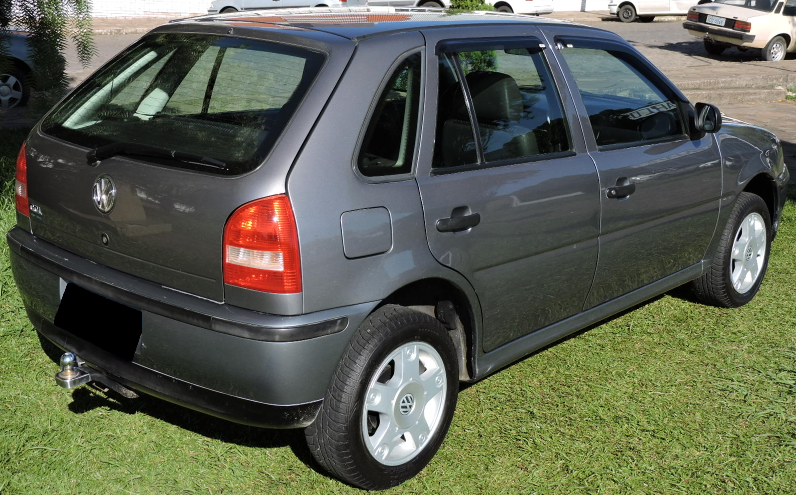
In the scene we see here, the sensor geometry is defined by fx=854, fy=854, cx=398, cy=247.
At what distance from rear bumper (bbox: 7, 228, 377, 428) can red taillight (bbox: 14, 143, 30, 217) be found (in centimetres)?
52

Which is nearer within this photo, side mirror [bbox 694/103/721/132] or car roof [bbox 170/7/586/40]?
car roof [bbox 170/7/586/40]

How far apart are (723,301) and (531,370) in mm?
1539

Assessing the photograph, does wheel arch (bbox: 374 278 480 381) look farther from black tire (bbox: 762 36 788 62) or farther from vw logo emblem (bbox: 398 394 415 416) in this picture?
black tire (bbox: 762 36 788 62)

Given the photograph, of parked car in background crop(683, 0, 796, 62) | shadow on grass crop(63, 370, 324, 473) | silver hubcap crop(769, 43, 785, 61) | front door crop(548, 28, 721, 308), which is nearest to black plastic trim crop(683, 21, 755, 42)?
parked car in background crop(683, 0, 796, 62)

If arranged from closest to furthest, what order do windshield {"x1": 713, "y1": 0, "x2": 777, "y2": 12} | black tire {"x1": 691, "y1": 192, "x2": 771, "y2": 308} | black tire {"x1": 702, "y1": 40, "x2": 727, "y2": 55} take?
black tire {"x1": 691, "y1": 192, "x2": 771, "y2": 308} < windshield {"x1": 713, "y1": 0, "x2": 777, "y2": 12} < black tire {"x1": 702, "y1": 40, "x2": 727, "y2": 55}

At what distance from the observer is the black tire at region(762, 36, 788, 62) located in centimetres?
1783

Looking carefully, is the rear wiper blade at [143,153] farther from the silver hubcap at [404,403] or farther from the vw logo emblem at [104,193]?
the silver hubcap at [404,403]

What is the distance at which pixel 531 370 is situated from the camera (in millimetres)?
4348

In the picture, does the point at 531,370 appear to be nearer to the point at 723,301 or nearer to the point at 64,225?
the point at 723,301

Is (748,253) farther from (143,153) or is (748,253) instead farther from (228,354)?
(143,153)

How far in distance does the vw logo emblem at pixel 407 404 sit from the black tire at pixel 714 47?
17440 millimetres

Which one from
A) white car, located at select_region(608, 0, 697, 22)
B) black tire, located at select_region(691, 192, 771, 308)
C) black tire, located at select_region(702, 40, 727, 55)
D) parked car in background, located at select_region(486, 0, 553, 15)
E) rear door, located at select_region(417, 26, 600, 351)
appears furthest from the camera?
white car, located at select_region(608, 0, 697, 22)

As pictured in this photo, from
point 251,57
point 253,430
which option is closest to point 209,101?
point 251,57

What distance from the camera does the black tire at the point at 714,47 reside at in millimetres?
18641
